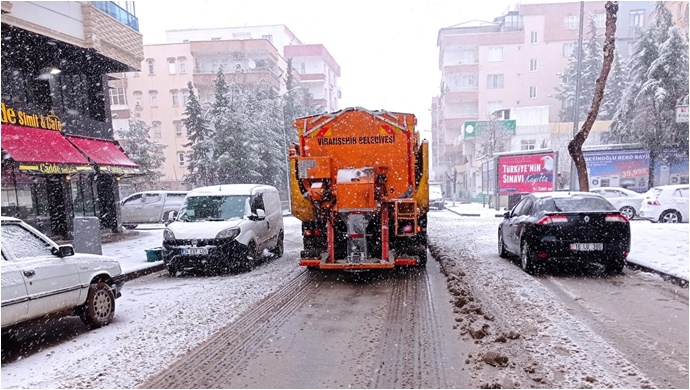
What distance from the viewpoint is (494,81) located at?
51.4 m

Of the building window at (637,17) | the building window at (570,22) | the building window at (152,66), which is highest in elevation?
the building window at (637,17)

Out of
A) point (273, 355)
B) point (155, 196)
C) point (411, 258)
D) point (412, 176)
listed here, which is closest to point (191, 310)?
point (273, 355)

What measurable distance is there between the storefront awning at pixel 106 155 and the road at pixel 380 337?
884 cm

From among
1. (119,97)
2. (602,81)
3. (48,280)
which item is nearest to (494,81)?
(119,97)

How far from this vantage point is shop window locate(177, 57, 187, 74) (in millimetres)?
46594

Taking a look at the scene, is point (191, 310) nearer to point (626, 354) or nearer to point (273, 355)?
point (273, 355)

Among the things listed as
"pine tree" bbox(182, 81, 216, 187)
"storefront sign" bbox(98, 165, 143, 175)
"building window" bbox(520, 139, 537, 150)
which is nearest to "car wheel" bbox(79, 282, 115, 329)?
"storefront sign" bbox(98, 165, 143, 175)

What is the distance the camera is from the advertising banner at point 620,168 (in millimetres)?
26547

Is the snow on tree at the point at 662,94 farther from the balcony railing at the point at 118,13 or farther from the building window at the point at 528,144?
the balcony railing at the point at 118,13

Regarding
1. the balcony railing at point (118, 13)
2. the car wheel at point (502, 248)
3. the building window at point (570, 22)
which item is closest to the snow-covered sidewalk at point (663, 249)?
the car wheel at point (502, 248)

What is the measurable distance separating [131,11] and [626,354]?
19.6 meters

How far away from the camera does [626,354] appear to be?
14.1ft

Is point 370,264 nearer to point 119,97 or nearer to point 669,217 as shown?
point 669,217

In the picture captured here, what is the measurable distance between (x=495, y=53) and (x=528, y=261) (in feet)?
159
